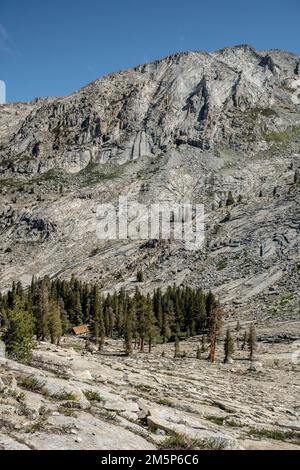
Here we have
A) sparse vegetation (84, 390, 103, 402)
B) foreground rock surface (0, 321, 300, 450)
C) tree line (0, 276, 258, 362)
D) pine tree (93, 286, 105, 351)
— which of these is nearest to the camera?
foreground rock surface (0, 321, 300, 450)

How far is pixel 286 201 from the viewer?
161375 mm

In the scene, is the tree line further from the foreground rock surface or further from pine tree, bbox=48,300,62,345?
the foreground rock surface

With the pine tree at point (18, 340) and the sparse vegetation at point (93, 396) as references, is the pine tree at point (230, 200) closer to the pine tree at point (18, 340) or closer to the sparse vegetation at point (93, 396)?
the pine tree at point (18, 340)

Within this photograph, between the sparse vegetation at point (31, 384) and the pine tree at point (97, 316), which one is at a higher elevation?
the sparse vegetation at point (31, 384)

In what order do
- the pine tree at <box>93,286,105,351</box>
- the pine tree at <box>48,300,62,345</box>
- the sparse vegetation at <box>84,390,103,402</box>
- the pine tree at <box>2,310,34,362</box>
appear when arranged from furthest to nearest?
the pine tree at <box>93,286,105,351</box>
the pine tree at <box>48,300,62,345</box>
the pine tree at <box>2,310,34,362</box>
the sparse vegetation at <box>84,390,103,402</box>

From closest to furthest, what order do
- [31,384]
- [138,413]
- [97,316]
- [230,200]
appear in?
[138,413], [31,384], [97,316], [230,200]

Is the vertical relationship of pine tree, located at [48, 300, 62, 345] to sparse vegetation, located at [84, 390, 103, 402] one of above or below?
below

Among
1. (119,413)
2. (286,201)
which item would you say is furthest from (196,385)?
(286,201)

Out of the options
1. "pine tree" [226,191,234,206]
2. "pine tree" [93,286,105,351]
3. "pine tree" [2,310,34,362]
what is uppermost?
"pine tree" [226,191,234,206]

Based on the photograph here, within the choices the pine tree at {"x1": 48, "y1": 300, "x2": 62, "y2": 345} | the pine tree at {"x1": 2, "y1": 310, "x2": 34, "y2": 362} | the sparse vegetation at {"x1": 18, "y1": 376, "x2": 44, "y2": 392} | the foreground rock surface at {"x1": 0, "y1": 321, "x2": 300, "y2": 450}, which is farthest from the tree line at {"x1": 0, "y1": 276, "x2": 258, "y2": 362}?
the sparse vegetation at {"x1": 18, "y1": 376, "x2": 44, "y2": 392}

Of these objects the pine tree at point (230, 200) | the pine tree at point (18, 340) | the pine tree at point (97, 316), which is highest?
the pine tree at point (230, 200)

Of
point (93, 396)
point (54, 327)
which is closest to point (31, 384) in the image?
point (93, 396)

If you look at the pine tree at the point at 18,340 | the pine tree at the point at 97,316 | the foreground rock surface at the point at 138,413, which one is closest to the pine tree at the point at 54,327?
the pine tree at the point at 97,316

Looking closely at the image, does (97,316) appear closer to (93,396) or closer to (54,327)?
(54,327)
